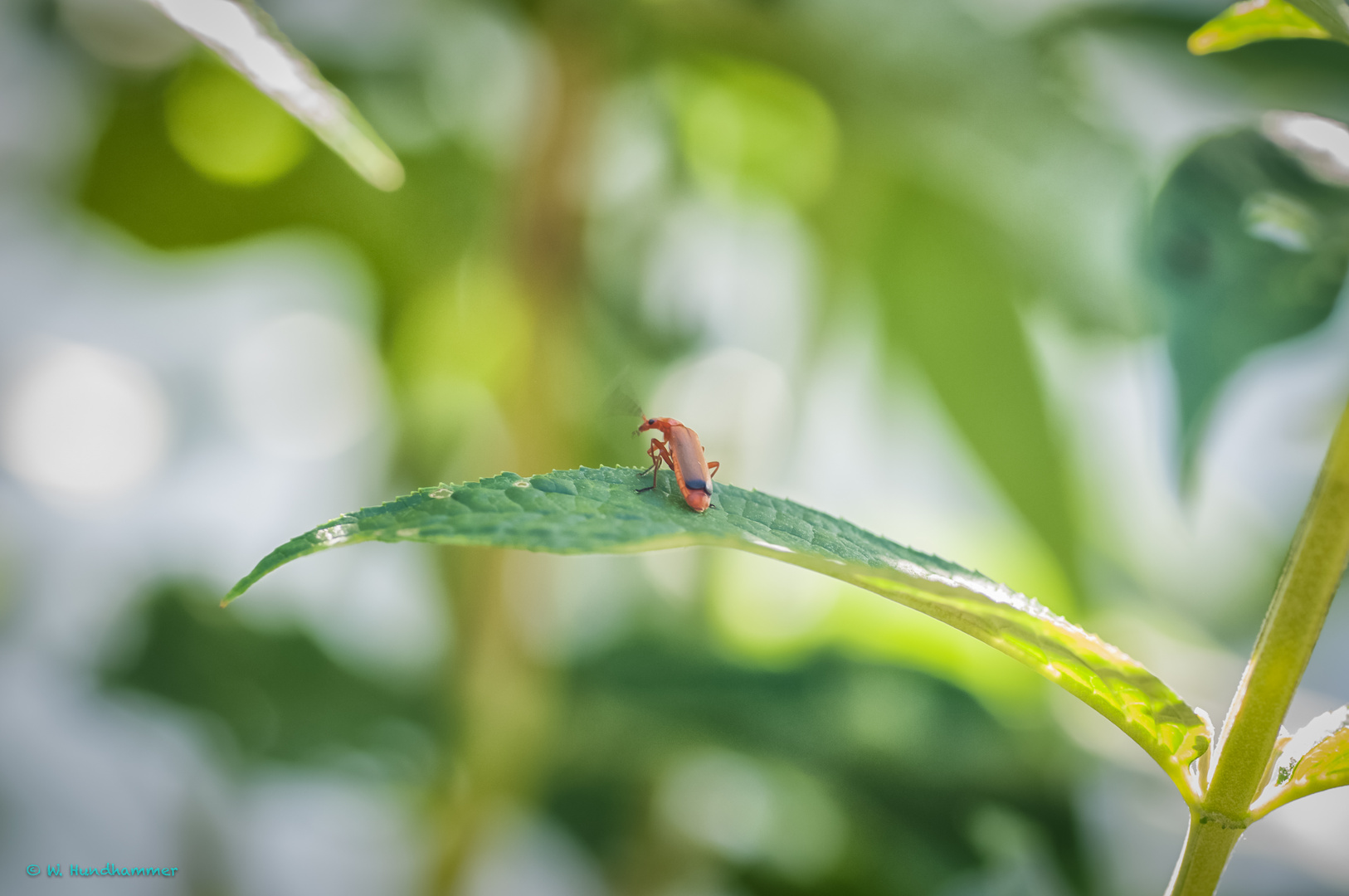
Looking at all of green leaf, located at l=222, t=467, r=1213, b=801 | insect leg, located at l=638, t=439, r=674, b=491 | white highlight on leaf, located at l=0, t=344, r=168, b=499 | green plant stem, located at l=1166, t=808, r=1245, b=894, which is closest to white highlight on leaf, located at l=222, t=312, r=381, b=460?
white highlight on leaf, located at l=0, t=344, r=168, b=499

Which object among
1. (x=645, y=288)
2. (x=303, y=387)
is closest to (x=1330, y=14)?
(x=645, y=288)

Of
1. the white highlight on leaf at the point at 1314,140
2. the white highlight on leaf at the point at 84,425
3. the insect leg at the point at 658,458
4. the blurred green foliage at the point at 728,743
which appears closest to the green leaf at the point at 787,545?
the insect leg at the point at 658,458

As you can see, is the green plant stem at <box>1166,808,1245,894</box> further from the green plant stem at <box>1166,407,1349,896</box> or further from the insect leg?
the insect leg

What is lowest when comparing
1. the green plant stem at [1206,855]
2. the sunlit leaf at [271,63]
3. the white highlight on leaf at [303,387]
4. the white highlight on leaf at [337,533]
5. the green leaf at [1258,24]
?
the white highlight on leaf at [337,533]

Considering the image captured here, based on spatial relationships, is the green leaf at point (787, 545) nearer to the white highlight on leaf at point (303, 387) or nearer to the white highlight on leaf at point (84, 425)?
the white highlight on leaf at point (303, 387)

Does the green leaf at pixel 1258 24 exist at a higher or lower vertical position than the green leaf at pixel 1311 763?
higher
